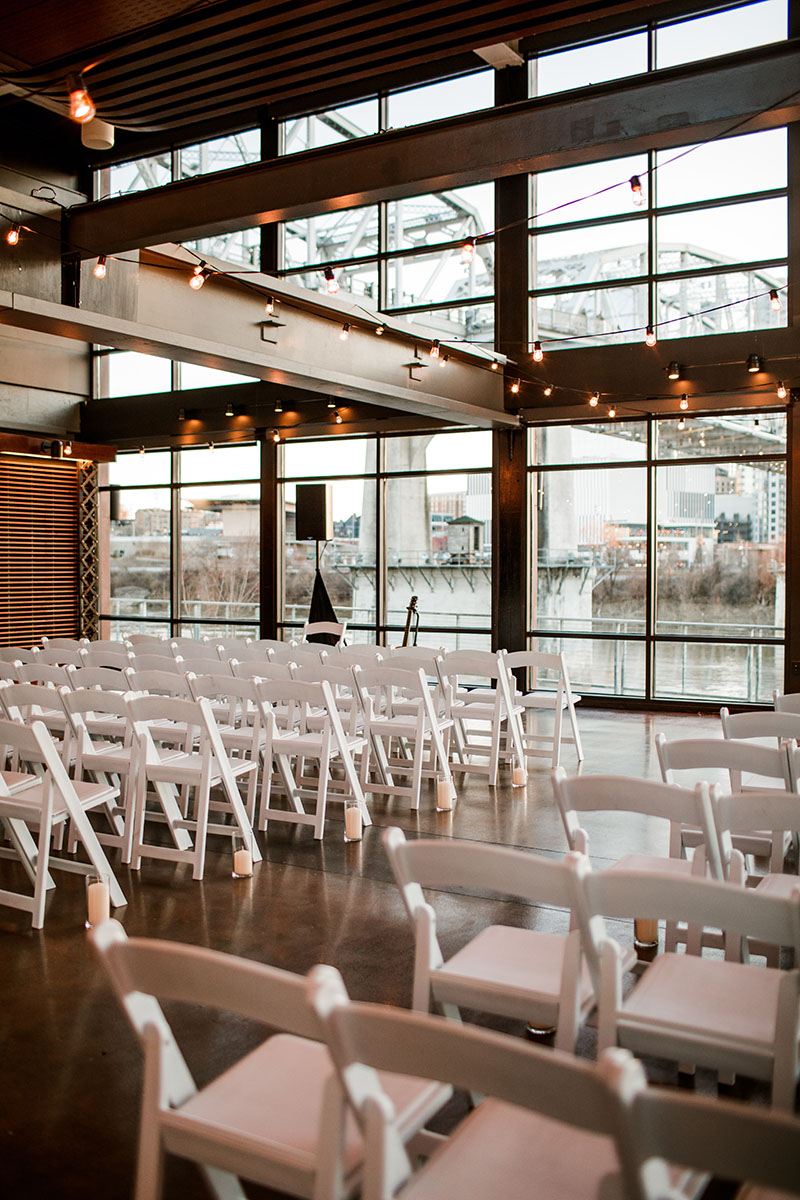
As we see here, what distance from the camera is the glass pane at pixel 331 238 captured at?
40.6ft

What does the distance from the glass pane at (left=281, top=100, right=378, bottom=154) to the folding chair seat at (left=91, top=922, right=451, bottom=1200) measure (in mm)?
11838

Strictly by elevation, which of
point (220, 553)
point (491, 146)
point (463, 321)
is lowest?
point (220, 553)

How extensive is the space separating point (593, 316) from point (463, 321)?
171cm

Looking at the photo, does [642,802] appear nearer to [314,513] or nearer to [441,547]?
[314,513]

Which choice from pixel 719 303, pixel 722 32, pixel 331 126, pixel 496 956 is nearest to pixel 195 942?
pixel 496 956

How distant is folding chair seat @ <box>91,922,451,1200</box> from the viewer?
1.66 metres

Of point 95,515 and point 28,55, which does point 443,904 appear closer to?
point 28,55

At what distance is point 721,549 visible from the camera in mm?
10562

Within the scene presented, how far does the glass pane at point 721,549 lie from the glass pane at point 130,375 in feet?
24.2

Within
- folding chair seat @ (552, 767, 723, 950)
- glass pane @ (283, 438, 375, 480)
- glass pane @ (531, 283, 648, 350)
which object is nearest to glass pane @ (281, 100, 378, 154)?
glass pane @ (531, 283, 648, 350)

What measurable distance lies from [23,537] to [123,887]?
8.89 m

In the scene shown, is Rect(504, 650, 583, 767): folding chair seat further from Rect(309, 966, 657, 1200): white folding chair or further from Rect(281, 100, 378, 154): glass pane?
Rect(281, 100, 378, 154): glass pane

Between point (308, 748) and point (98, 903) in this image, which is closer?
point (98, 903)

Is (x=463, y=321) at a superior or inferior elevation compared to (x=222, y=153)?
inferior
